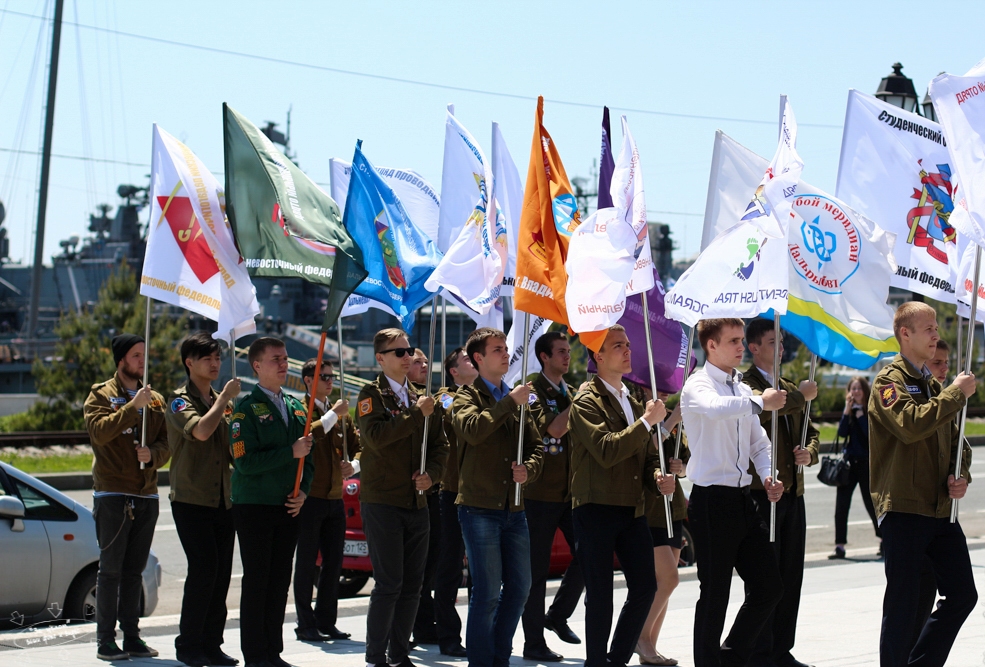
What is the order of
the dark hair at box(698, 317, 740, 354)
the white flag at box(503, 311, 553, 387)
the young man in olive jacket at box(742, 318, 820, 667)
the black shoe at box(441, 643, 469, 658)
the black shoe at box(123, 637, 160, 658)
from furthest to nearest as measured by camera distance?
the white flag at box(503, 311, 553, 387)
the black shoe at box(441, 643, 469, 658)
the black shoe at box(123, 637, 160, 658)
the young man in olive jacket at box(742, 318, 820, 667)
the dark hair at box(698, 317, 740, 354)

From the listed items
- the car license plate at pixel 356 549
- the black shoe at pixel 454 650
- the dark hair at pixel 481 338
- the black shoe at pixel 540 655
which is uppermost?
the dark hair at pixel 481 338

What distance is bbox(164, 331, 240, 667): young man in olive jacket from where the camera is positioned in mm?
6879

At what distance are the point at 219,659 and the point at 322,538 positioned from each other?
1.69m

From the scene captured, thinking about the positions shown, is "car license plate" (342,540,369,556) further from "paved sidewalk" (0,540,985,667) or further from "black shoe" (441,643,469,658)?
"black shoe" (441,643,469,658)

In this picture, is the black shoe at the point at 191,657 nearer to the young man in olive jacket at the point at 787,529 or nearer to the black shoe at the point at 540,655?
the black shoe at the point at 540,655

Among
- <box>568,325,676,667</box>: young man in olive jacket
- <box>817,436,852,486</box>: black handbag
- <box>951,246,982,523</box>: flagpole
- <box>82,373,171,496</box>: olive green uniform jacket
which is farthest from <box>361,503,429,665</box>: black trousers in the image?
<box>817,436,852,486</box>: black handbag

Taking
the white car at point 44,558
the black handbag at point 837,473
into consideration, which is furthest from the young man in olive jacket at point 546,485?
the black handbag at point 837,473

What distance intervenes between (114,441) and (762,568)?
398cm

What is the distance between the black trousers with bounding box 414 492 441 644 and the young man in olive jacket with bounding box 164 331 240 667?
1.40m

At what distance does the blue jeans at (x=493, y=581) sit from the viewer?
21.1 ft

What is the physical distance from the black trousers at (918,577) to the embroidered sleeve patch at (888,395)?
22.2 inches

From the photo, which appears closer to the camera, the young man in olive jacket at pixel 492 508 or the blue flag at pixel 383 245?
the young man in olive jacket at pixel 492 508

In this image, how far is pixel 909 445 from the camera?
5.99 metres

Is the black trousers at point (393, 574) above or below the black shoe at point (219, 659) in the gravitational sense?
above
